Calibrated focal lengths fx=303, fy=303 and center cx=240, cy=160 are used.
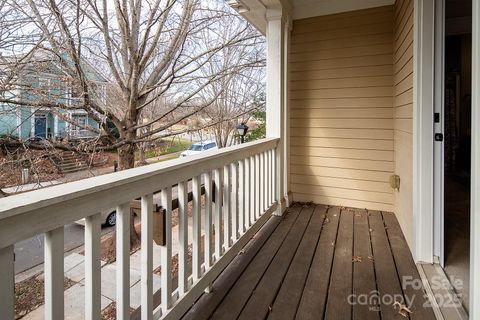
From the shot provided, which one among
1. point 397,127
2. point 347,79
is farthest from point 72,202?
point 347,79

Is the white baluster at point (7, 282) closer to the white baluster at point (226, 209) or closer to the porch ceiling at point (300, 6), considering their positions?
the white baluster at point (226, 209)

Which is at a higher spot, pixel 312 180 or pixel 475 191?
pixel 475 191

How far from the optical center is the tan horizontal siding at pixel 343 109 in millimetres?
3434

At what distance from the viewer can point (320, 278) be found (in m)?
2.07

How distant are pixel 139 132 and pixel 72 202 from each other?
177 inches

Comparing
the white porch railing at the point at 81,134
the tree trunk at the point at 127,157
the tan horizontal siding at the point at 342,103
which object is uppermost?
the tan horizontal siding at the point at 342,103

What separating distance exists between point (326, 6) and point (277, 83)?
119 cm

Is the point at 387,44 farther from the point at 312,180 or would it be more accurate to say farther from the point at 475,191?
the point at 475,191

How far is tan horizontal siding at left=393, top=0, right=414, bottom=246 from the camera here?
2.45 meters

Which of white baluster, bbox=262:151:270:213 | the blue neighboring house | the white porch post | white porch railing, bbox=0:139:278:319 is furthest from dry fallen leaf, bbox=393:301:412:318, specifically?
the blue neighboring house

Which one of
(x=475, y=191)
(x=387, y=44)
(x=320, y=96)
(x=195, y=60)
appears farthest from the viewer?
(x=195, y=60)

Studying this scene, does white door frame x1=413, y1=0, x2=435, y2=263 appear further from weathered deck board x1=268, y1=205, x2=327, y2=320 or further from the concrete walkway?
the concrete walkway

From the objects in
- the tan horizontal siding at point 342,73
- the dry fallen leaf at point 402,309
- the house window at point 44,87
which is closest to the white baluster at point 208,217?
the dry fallen leaf at point 402,309

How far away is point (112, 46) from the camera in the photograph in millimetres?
4340
